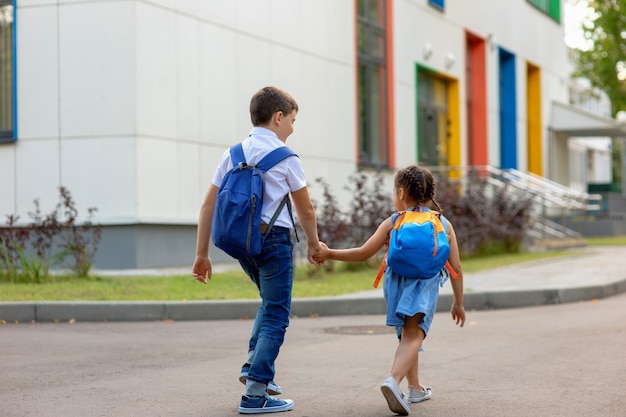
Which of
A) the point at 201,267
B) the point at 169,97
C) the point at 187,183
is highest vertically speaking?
the point at 169,97

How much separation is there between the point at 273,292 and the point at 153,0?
1227 cm

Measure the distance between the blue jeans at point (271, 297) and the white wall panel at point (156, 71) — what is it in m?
11.4

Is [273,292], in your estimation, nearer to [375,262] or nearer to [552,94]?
[375,262]

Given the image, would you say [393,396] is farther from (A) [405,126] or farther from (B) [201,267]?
(A) [405,126]

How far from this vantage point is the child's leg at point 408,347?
5.61 m

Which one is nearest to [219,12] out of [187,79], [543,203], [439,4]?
[187,79]

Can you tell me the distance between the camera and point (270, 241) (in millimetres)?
5668

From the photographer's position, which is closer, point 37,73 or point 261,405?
point 261,405

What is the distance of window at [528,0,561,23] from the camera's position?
128ft

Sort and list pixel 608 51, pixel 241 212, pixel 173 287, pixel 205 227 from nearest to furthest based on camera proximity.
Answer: pixel 241 212
pixel 205 227
pixel 173 287
pixel 608 51

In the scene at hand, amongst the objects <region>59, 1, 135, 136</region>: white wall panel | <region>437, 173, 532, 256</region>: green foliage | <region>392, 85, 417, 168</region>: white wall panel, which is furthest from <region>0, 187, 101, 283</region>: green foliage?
<region>392, 85, 417, 168</region>: white wall panel

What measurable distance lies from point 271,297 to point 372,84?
64.4 ft

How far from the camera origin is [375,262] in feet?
54.4

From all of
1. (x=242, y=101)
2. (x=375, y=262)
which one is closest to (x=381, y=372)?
(x=375, y=262)
